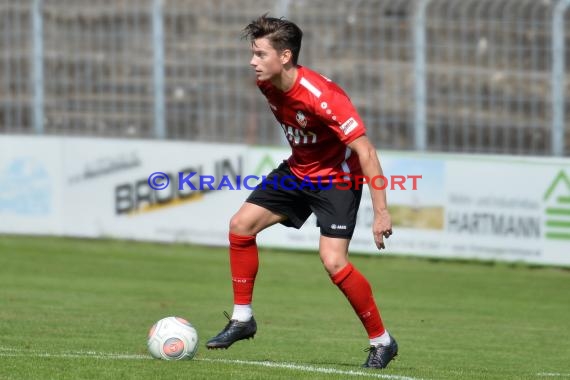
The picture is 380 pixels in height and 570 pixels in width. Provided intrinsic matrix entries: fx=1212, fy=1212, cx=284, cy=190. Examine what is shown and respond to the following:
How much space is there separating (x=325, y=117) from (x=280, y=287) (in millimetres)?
6193

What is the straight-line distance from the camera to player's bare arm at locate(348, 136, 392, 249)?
735 centimetres

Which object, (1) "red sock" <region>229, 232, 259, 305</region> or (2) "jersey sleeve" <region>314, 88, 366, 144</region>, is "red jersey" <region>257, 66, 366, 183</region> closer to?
(2) "jersey sleeve" <region>314, 88, 366, 144</region>

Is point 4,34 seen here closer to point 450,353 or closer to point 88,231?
point 88,231

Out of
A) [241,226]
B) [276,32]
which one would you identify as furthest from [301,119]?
[241,226]

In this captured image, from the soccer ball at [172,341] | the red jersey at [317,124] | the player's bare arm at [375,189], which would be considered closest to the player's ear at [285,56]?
the red jersey at [317,124]

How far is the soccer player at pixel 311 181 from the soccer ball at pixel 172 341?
0.30 m

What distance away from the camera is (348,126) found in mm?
7480

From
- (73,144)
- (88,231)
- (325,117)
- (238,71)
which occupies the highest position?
(325,117)

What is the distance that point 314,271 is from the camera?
49.1 feet

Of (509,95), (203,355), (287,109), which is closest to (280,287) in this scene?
(509,95)

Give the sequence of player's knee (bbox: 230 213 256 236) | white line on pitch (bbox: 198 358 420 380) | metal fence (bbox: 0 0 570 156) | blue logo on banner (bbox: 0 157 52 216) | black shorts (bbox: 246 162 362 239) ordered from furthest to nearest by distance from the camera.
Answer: blue logo on banner (bbox: 0 157 52 216) → metal fence (bbox: 0 0 570 156) → player's knee (bbox: 230 213 256 236) → black shorts (bbox: 246 162 362 239) → white line on pitch (bbox: 198 358 420 380)

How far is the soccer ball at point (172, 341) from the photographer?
7.43 meters

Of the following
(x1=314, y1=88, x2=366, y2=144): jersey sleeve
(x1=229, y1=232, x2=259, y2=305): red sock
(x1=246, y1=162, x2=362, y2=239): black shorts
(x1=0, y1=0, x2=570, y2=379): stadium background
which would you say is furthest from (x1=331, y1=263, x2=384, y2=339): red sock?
(x1=0, y1=0, x2=570, y2=379): stadium background

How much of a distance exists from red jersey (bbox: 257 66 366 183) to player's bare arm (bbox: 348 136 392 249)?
66 millimetres
